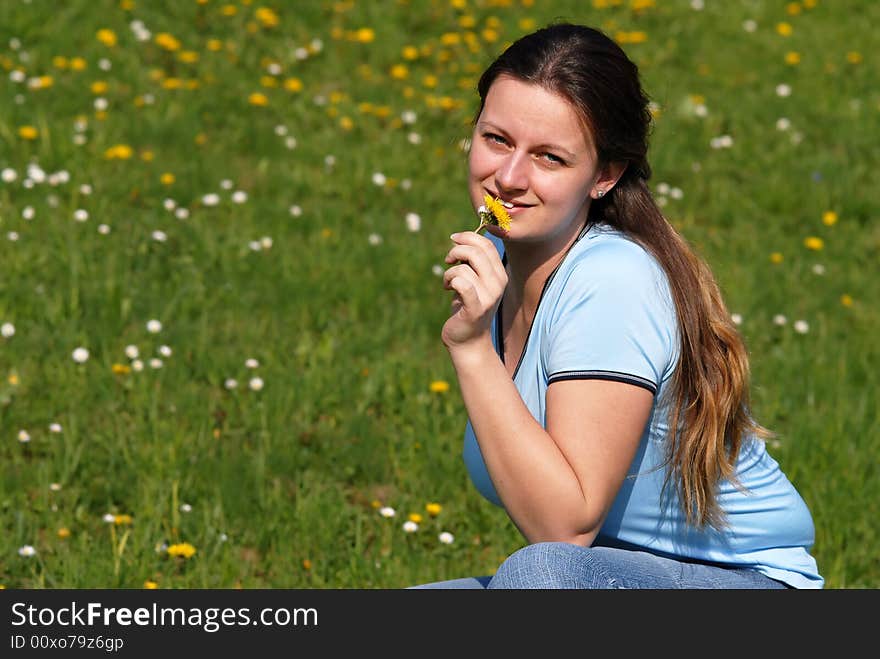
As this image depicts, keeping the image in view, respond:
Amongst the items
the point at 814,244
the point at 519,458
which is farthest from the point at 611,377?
the point at 814,244

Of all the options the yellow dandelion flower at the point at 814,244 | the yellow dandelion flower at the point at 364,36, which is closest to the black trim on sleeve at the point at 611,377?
the yellow dandelion flower at the point at 814,244

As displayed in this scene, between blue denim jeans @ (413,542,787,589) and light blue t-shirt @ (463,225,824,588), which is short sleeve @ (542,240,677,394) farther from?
blue denim jeans @ (413,542,787,589)

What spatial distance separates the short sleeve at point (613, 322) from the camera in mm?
2318

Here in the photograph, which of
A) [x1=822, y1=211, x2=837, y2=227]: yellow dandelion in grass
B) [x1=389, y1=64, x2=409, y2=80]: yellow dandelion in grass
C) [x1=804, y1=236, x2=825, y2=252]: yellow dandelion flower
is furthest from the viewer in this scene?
[x1=389, y1=64, x2=409, y2=80]: yellow dandelion in grass

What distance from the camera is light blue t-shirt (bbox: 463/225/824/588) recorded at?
2.34 m

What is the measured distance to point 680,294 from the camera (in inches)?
96.9

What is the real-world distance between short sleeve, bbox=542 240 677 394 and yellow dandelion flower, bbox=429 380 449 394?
6.05 ft

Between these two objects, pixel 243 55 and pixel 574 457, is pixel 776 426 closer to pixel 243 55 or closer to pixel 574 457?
pixel 574 457

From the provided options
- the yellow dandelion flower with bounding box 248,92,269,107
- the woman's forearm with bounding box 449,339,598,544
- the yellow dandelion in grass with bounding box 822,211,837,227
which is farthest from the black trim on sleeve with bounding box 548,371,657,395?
the yellow dandelion flower with bounding box 248,92,269,107

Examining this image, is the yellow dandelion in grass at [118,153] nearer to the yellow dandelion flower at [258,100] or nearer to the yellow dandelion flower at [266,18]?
the yellow dandelion flower at [258,100]

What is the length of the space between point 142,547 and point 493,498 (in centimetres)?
116

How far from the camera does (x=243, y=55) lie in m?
6.78

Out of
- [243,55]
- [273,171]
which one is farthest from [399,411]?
[243,55]

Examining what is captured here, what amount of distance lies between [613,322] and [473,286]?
11.2 inches
